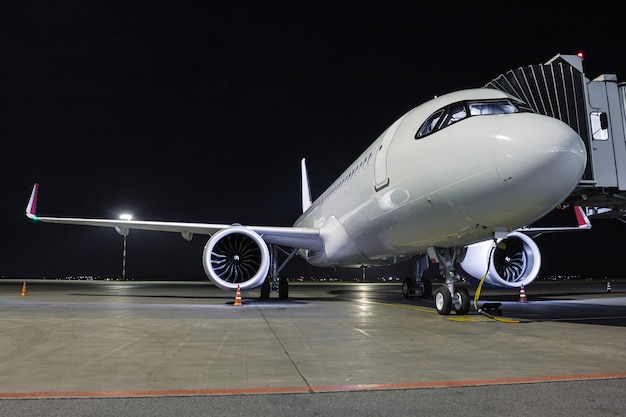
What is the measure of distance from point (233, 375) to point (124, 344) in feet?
8.59

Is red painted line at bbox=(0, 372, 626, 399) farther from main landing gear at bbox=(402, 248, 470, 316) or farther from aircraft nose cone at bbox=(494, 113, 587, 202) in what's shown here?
main landing gear at bbox=(402, 248, 470, 316)

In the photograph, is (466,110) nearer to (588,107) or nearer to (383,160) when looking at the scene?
(383,160)

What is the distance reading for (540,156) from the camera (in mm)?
6969

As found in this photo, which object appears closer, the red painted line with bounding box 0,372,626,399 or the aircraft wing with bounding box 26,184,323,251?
the red painted line with bounding box 0,372,626,399

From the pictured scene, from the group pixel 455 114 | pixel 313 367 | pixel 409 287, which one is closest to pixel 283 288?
pixel 409 287

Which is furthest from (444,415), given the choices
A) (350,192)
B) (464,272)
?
(464,272)

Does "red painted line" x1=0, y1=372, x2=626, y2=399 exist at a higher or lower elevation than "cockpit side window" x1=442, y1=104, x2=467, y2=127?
lower

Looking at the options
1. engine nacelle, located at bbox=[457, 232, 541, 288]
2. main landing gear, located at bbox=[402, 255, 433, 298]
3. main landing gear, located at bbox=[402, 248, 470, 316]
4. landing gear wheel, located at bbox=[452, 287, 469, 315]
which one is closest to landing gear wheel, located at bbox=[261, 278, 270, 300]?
main landing gear, located at bbox=[402, 255, 433, 298]

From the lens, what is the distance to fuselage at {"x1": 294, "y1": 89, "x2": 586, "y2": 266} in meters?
7.14

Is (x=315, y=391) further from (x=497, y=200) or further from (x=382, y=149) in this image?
(x=382, y=149)

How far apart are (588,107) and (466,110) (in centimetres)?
459

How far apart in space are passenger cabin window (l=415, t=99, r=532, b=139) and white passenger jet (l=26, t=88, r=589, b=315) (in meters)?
0.02

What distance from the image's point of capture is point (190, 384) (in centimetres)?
413

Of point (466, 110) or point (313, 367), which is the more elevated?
point (466, 110)
